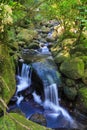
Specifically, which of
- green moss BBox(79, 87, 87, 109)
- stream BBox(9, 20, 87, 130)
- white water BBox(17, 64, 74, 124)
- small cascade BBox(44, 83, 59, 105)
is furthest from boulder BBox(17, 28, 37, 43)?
green moss BBox(79, 87, 87, 109)

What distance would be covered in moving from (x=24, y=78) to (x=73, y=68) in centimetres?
252

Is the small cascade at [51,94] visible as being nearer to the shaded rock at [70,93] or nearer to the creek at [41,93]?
the creek at [41,93]

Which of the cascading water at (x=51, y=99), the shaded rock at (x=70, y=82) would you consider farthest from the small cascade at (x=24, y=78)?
the shaded rock at (x=70, y=82)

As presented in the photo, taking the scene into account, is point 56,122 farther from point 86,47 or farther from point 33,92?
point 86,47

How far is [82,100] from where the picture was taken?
11.1m

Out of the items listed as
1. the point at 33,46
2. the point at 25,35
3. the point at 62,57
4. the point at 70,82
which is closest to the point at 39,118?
the point at 70,82

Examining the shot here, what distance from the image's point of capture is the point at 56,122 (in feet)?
34.5

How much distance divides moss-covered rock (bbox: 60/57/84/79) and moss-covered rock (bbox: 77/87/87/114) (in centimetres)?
75

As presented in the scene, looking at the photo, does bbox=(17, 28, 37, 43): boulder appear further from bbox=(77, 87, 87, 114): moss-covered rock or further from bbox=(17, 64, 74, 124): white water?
bbox=(77, 87, 87, 114): moss-covered rock

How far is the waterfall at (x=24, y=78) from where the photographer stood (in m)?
12.3

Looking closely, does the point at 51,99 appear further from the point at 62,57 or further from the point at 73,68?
the point at 62,57

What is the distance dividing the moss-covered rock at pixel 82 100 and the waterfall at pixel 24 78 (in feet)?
8.54

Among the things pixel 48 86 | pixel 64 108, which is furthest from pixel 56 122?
pixel 48 86

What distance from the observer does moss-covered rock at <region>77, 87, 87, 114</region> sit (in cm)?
1092
